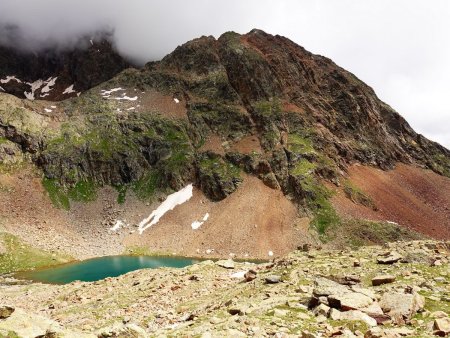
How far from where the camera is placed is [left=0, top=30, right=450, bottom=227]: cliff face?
5320 inches

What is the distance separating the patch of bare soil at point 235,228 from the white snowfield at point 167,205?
1.92 meters

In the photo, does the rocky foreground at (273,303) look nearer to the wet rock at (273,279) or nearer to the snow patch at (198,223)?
the wet rock at (273,279)

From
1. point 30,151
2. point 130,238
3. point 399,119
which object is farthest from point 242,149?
point 399,119

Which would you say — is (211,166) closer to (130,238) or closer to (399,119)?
(130,238)

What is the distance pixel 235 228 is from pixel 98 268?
137ft

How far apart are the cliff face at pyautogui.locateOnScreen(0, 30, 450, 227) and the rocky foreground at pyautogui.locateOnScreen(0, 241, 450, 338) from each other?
3721 inches

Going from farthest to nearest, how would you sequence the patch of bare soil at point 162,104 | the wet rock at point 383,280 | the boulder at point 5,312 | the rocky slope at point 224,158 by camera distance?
1. the patch of bare soil at point 162,104
2. the rocky slope at point 224,158
3. the wet rock at point 383,280
4. the boulder at point 5,312

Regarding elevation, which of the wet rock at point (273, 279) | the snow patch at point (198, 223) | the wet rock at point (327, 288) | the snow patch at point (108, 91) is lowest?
the snow patch at point (198, 223)

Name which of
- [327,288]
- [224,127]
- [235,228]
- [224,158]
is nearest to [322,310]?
[327,288]

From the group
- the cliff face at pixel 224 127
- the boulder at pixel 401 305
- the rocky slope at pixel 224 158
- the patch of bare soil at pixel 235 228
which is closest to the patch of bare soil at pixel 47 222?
the rocky slope at pixel 224 158

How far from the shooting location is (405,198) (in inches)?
5531

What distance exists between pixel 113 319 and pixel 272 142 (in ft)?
407

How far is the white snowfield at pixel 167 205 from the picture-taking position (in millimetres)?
121188

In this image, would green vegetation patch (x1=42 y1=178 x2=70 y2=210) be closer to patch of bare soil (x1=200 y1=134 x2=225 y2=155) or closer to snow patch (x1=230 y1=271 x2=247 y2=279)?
patch of bare soil (x1=200 y1=134 x2=225 y2=155)
